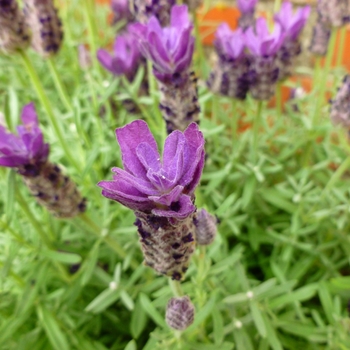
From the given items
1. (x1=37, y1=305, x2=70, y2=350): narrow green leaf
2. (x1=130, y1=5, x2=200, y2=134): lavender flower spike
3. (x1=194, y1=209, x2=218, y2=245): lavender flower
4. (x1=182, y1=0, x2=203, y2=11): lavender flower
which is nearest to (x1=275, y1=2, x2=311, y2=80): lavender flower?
(x1=182, y1=0, x2=203, y2=11): lavender flower

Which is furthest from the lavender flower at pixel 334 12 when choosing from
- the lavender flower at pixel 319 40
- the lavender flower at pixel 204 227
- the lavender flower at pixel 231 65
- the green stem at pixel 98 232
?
the green stem at pixel 98 232

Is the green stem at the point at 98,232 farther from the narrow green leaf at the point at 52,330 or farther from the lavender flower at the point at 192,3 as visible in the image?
the lavender flower at the point at 192,3

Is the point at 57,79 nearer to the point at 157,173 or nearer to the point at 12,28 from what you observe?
the point at 12,28

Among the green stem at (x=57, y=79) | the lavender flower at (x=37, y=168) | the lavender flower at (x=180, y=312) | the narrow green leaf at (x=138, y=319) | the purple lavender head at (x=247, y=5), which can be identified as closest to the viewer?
the lavender flower at (x=180, y=312)

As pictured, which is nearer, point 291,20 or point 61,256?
point 61,256

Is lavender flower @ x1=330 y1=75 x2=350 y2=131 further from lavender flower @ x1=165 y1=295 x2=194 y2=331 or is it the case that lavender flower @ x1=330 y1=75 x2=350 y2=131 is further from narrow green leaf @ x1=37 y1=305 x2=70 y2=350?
narrow green leaf @ x1=37 y1=305 x2=70 y2=350

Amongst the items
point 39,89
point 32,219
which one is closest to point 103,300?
point 32,219

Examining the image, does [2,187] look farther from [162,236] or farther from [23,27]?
[162,236]
